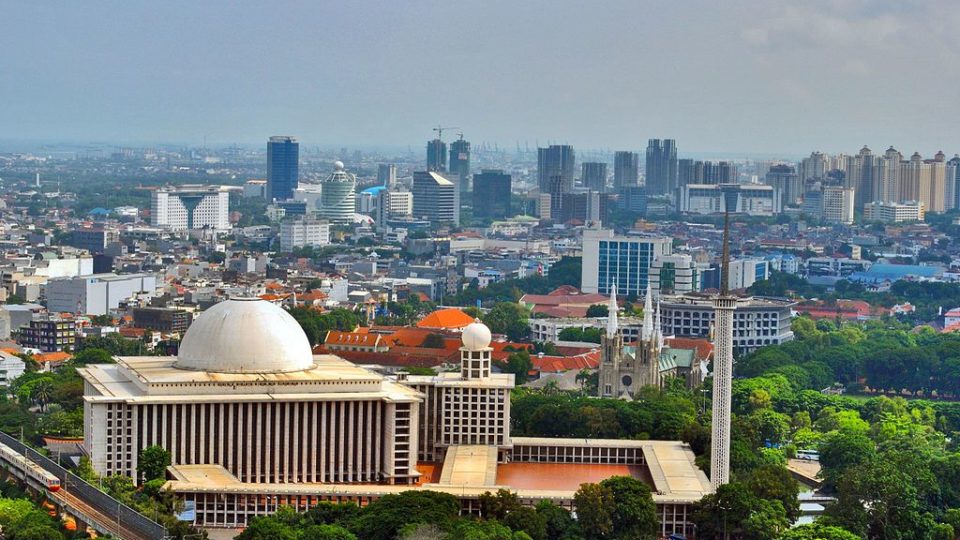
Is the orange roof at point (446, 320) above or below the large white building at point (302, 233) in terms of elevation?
below

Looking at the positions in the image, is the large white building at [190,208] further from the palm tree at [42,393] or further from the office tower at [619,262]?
the palm tree at [42,393]

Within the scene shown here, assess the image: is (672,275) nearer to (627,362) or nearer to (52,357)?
(627,362)

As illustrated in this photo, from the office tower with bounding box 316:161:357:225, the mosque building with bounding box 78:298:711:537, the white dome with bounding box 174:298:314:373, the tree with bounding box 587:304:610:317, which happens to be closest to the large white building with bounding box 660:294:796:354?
the tree with bounding box 587:304:610:317

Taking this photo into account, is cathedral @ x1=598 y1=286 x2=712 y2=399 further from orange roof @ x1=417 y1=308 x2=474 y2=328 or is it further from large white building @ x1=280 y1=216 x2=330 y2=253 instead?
large white building @ x1=280 y1=216 x2=330 y2=253

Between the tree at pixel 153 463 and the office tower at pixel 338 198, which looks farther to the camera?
the office tower at pixel 338 198

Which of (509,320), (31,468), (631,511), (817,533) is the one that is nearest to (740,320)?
(509,320)

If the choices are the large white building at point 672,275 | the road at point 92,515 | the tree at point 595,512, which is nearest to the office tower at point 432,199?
the large white building at point 672,275
